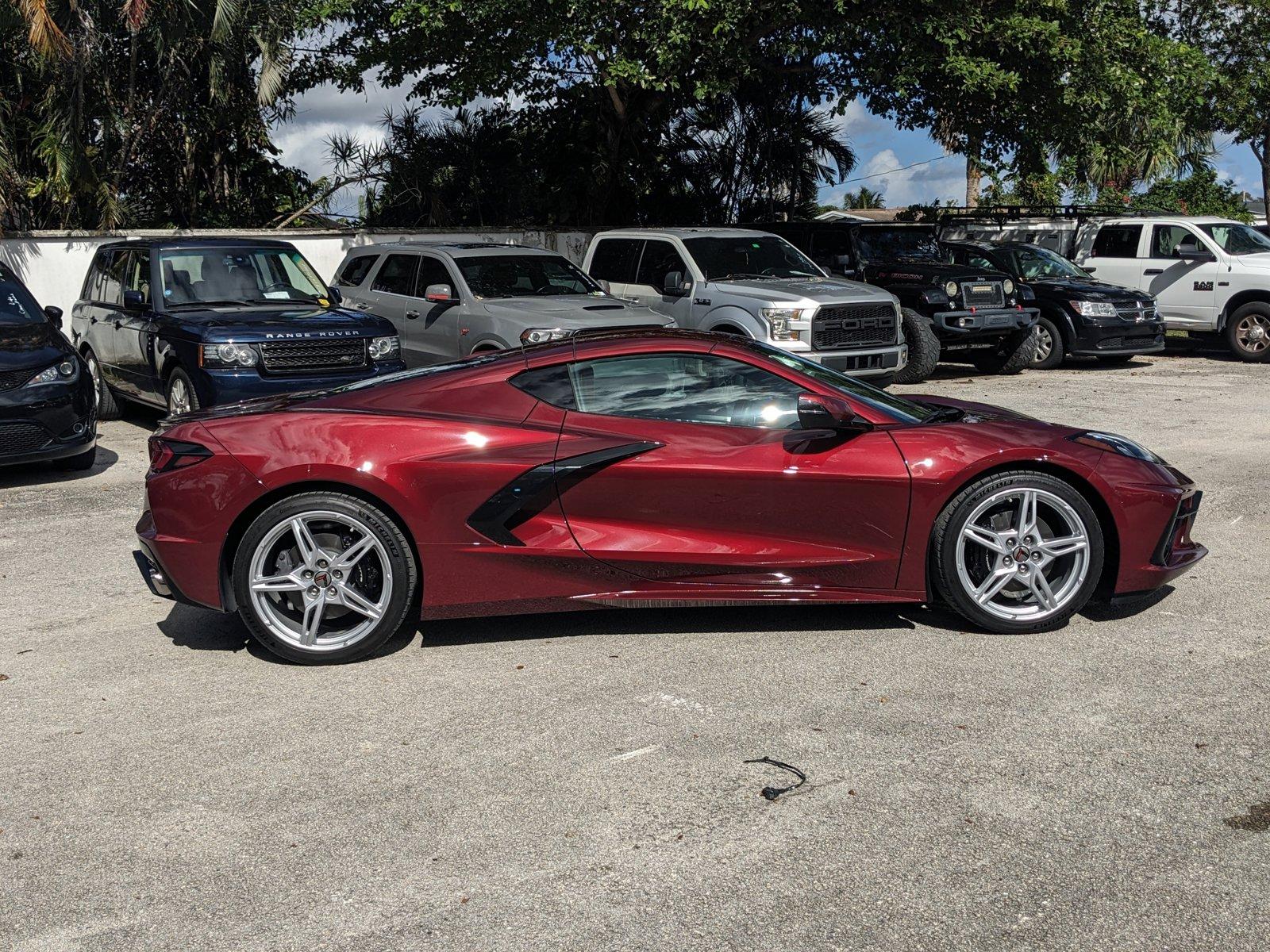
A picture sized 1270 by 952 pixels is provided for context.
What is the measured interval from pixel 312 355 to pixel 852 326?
5.67 m

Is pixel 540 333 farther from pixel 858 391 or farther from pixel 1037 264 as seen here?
pixel 1037 264

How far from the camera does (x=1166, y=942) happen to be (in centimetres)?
329

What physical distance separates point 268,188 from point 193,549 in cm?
1836

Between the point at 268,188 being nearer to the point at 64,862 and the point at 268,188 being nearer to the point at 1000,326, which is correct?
the point at 1000,326

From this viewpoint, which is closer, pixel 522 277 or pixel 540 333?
pixel 540 333

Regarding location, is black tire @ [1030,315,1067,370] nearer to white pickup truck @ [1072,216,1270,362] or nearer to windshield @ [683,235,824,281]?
white pickup truck @ [1072,216,1270,362]

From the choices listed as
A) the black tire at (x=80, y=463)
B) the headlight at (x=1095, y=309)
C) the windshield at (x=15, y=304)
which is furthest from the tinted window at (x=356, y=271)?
the headlight at (x=1095, y=309)

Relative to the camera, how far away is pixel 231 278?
11.9m

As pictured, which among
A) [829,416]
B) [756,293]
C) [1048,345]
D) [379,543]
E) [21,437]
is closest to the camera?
[379,543]

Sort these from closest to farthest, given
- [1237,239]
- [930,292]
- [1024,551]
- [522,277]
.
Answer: [1024,551] → [522,277] → [930,292] → [1237,239]

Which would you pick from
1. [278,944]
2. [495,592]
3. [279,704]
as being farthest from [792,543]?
[278,944]

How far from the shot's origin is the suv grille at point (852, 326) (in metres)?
13.3

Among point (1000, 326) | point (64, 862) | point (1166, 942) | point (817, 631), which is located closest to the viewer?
point (1166, 942)

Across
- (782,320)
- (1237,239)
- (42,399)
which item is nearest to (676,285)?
(782,320)
